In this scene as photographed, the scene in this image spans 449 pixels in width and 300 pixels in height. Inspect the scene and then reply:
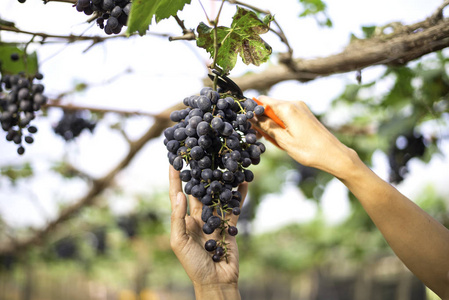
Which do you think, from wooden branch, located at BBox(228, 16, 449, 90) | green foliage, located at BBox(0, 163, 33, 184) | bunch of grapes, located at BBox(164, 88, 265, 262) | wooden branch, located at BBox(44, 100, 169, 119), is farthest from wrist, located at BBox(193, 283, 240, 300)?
green foliage, located at BBox(0, 163, 33, 184)

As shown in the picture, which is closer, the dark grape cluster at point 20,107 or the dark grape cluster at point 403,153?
the dark grape cluster at point 20,107

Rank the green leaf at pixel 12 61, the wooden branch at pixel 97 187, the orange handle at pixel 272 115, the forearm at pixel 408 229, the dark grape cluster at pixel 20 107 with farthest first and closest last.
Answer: the wooden branch at pixel 97 187 → the green leaf at pixel 12 61 → the dark grape cluster at pixel 20 107 → the orange handle at pixel 272 115 → the forearm at pixel 408 229

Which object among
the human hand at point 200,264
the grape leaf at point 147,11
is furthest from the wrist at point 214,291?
the grape leaf at point 147,11

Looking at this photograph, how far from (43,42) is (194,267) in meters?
1.10

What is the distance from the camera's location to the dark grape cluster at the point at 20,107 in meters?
1.56

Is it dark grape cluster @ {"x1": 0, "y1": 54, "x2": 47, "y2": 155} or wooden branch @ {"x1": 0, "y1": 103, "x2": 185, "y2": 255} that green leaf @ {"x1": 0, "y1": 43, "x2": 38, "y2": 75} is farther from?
wooden branch @ {"x1": 0, "y1": 103, "x2": 185, "y2": 255}

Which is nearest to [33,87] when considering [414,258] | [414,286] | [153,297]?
[414,258]

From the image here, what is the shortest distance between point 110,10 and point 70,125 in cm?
184

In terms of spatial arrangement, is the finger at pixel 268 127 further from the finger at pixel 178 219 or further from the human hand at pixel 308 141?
the finger at pixel 178 219

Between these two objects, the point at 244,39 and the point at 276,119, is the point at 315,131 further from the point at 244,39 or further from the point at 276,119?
the point at 244,39

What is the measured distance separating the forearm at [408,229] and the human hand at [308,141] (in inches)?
1.8

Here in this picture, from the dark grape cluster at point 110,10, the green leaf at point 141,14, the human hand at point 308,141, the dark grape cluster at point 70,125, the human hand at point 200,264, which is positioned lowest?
the human hand at point 200,264

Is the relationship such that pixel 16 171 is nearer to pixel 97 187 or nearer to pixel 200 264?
pixel 97 187

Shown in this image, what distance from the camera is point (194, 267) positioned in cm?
127
